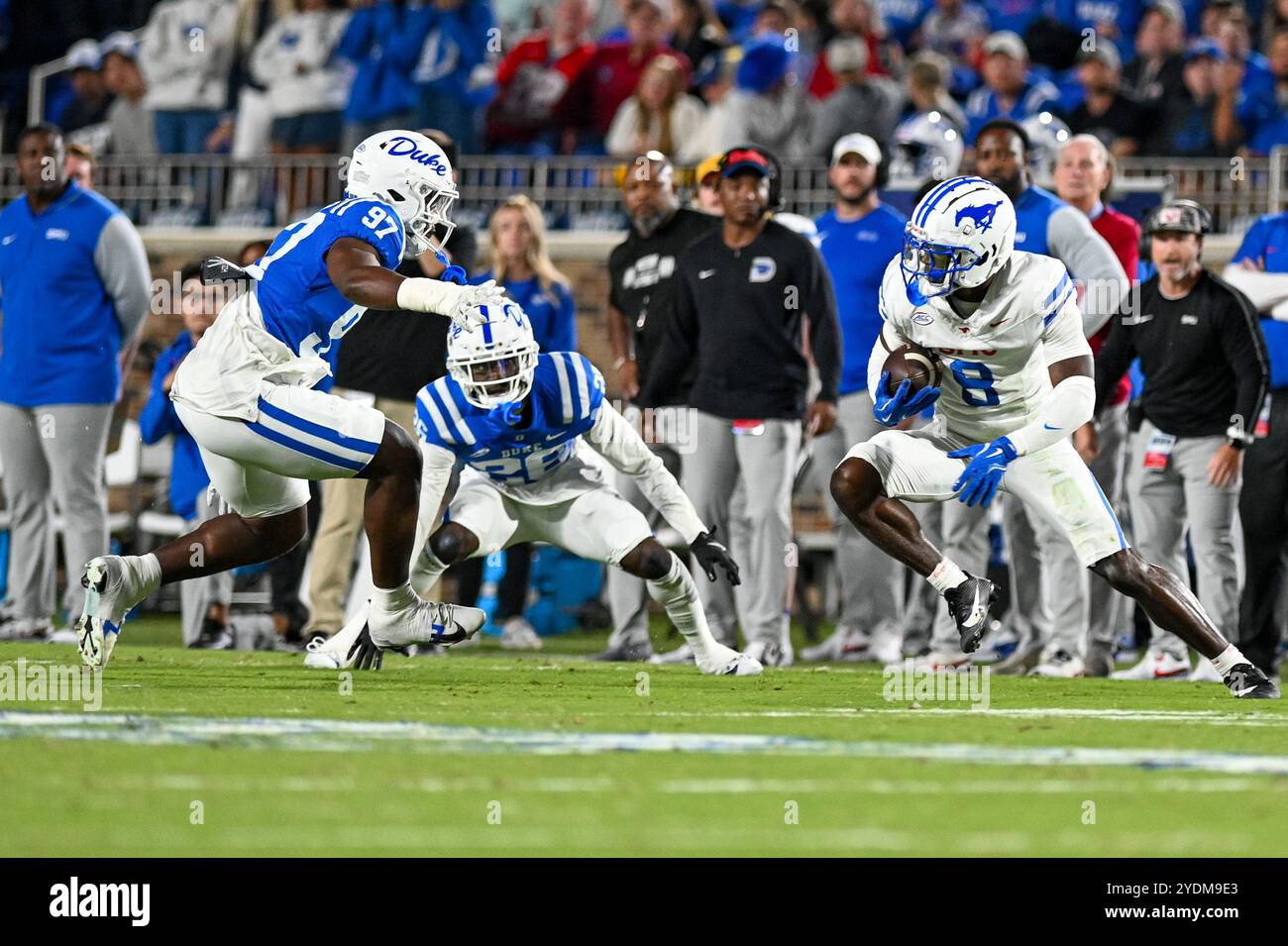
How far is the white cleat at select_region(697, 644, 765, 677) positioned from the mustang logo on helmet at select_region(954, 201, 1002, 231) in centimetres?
198

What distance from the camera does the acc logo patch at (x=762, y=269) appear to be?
9000mm

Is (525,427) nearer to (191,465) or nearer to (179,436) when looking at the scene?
(191,465)

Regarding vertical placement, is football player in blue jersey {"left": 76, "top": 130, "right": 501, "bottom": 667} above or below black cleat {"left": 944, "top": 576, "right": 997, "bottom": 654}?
above

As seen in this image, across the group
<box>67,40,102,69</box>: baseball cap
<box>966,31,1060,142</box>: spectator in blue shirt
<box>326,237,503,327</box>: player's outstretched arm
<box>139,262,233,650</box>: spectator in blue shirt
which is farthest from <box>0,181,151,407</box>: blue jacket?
<box>67,40,102,69</box>: baseball cap

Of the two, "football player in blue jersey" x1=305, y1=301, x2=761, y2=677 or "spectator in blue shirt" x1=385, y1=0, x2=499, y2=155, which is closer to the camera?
"football player in blue jersey" x1=305, y1=301, x2=761, y2=677

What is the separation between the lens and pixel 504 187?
12766 millimetres

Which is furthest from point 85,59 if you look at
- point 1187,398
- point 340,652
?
point 1187,398

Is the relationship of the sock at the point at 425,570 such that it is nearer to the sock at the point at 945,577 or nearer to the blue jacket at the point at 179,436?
the sock at the point at 945,577

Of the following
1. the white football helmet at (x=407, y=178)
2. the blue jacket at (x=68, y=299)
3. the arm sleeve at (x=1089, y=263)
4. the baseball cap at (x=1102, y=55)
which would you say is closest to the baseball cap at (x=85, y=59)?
the blue jacket at (x=68, y=299)

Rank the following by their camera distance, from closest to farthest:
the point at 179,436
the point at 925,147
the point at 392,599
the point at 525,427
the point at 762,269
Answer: the point at 392,599 < the point at 525,427 < the point at 762,269 < the point at 179,436 < the point at 925,147

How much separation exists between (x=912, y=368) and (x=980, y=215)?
0.59 meters

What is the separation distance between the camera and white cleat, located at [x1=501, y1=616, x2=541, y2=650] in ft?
33.4

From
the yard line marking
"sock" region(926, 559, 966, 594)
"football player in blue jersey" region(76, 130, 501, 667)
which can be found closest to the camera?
the yard line marking

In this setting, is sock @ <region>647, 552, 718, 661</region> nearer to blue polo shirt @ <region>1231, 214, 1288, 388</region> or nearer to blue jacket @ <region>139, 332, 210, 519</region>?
blue polo shirt @ <region>1231, 214, 1288, 388</region>
